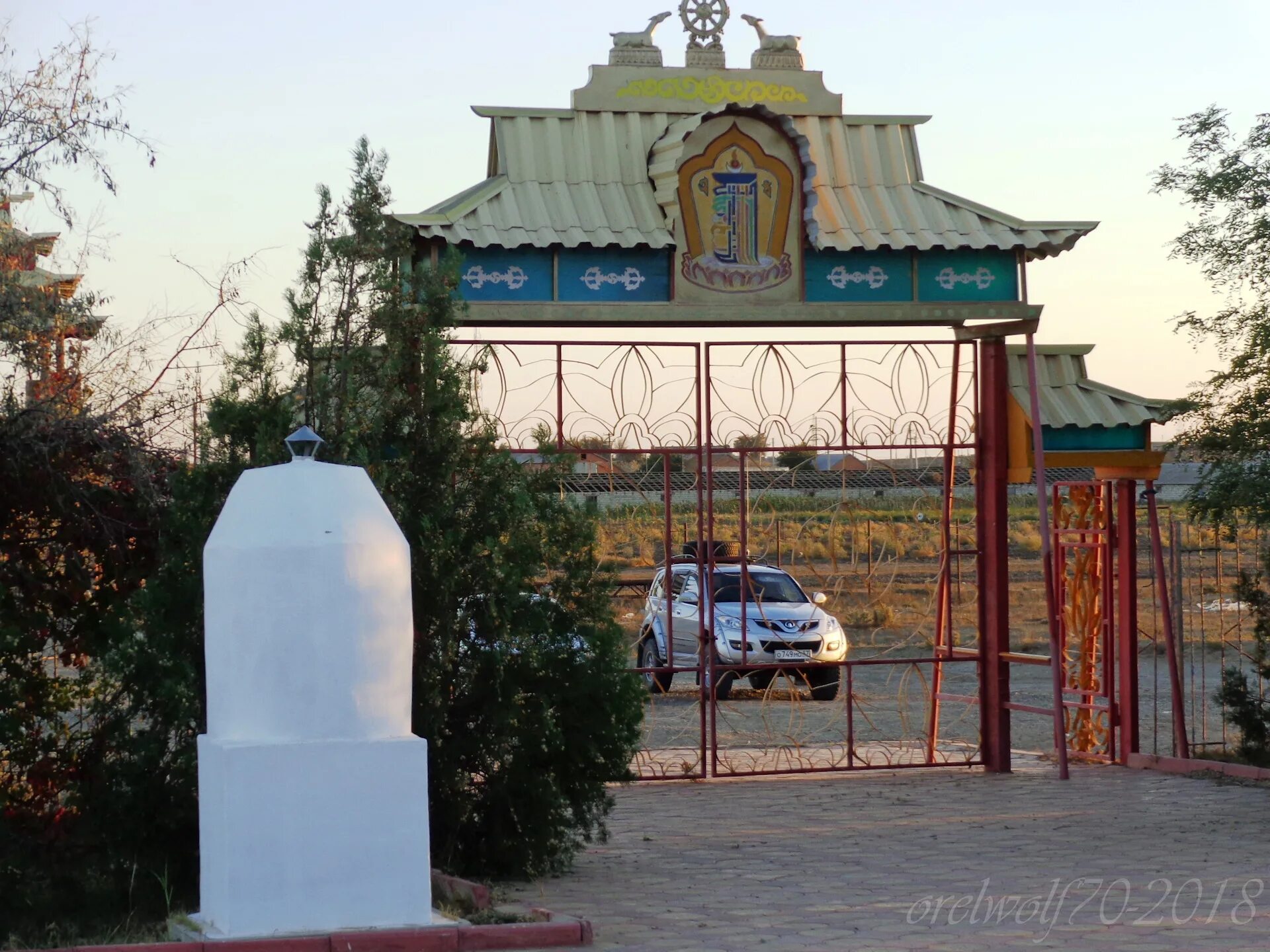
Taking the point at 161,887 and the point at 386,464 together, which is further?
the point at 386,464

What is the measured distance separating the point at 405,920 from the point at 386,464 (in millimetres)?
2703

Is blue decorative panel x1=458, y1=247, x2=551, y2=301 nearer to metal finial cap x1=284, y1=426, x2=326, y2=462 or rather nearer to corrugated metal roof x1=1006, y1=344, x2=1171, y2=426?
corrugated metal roof x1=1006, y1=344, x2=1171, y2=426

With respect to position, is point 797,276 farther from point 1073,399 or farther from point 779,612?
point 779,612

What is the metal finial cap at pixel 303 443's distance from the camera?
262 inches

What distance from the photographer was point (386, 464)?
815 centimetres

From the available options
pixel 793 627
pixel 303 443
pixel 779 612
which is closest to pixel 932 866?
pixel 303 443

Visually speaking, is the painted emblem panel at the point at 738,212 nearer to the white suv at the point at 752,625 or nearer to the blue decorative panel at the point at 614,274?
the blue decorative panel at the point at 614,274

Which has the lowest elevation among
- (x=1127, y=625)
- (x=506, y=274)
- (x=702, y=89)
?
(x=1127, y=625)

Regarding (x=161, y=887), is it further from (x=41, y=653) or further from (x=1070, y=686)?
(x=1070, y=686)

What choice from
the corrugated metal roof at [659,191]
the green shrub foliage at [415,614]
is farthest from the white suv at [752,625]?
the green shrub foliage at [415,614]

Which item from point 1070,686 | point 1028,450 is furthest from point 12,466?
point 1070,686

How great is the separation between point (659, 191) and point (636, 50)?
1227mm

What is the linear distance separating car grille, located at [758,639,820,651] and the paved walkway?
21.5 feet

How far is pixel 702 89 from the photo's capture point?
11.9m
